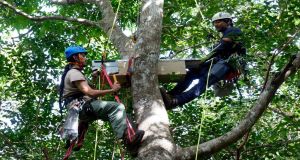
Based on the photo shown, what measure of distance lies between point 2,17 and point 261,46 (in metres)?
3.99

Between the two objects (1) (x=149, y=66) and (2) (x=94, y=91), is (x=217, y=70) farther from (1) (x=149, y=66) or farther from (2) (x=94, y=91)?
(2) (x=94, y=91)

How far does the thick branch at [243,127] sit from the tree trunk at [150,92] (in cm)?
17

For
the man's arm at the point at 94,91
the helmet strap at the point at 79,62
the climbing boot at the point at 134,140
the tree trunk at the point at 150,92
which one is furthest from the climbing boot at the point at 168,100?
the helmet strap at the point at 79,62

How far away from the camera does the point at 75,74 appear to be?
12.6 feet

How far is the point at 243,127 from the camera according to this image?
11.2ft

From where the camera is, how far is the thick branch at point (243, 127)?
3.32m

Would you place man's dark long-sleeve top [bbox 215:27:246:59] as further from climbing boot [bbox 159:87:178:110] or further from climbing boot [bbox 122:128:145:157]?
climbing boot [bbox 122:128:145:157]

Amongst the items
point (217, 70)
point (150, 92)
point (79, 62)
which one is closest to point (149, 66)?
point (150, 92)

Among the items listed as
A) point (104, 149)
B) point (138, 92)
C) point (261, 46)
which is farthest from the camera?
point (104, 149)

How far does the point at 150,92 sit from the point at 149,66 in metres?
0.29

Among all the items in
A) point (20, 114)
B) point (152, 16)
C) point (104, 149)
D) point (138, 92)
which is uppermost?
point (152, 16)

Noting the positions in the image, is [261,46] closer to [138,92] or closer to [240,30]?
[240,30]

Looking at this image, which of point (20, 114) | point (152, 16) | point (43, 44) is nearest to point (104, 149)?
point (20, 114)

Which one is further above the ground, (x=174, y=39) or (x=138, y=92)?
(x=174, y=39)
